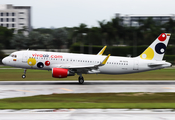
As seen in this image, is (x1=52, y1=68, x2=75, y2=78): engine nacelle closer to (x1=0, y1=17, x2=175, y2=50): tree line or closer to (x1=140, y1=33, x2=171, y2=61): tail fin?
(x1=140, y1=33, x2=171, y2=61): tail fin

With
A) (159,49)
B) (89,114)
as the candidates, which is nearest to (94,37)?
(159,49)

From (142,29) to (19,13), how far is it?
106341 millimetres

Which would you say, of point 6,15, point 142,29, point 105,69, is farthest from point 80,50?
point 6,15

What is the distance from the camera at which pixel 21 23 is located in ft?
612

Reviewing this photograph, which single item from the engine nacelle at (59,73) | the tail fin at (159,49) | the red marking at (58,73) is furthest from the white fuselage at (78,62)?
the red marking at (58,73)

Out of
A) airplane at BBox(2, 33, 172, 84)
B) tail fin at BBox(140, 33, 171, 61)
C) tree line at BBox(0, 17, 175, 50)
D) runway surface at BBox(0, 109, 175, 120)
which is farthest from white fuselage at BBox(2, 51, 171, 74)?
tree line at BBox(0, 17, 175, 50)

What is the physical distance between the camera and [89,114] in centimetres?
1550

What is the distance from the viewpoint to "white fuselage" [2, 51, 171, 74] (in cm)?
3150

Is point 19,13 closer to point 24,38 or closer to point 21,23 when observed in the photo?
point 21,23

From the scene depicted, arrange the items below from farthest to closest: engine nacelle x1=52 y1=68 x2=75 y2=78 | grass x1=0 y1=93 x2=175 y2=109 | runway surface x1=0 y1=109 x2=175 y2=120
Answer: engine nacelle x1=52 y1=68 x2=75 y2=78 → grass x1=0 y1=93 x2=175 y2=109 → runway surface x1=0 y1=109 x2=175 y2=120

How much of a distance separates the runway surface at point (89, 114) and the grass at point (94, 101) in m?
1.33

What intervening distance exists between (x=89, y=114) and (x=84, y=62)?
1678 centimetres

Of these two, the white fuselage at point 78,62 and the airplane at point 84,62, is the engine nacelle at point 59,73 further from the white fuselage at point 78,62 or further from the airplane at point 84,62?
the white fuselage at point 78,62

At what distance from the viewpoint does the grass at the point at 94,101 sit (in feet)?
59.2
